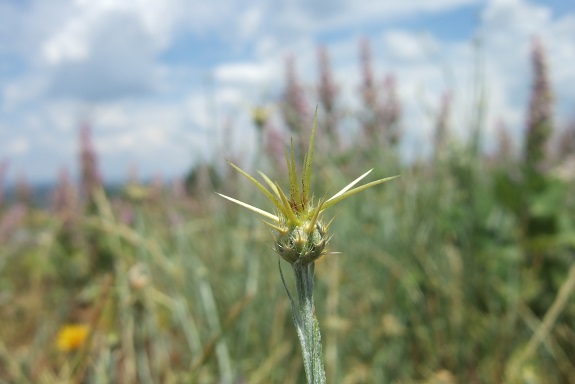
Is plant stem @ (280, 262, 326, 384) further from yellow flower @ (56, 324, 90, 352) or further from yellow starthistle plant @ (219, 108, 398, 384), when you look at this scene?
yellow flower @ (56, 324, 90, 352)

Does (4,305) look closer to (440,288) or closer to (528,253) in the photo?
(440,288)

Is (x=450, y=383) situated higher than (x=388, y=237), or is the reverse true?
(x=388, y=237)

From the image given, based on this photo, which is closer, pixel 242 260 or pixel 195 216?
pixel 242 260

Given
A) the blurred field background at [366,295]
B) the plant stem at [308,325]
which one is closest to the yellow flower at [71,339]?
the blurred field background at [366,295]

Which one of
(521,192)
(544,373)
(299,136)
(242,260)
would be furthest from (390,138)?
(544,373)

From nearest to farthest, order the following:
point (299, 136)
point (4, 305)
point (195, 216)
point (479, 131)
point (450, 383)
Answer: point (450, 383), point (479, 131), point (299, 136), point (4, 305), point (195, 216)

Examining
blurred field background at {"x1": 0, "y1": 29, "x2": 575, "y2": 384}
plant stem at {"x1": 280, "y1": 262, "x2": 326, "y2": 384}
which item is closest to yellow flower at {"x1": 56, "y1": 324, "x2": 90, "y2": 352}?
blurred field background at {"x1": 0, "y1": 29, "x2": 575, "y2": 384}

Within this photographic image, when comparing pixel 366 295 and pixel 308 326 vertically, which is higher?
pixel 308 326

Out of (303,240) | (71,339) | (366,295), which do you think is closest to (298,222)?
(303,240)

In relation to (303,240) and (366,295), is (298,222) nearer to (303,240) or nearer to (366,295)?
(303,240)

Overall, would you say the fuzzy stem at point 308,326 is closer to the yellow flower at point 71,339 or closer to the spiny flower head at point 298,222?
the spiny flower head at point 298,222

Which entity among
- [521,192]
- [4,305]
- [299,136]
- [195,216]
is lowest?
[4,305]
